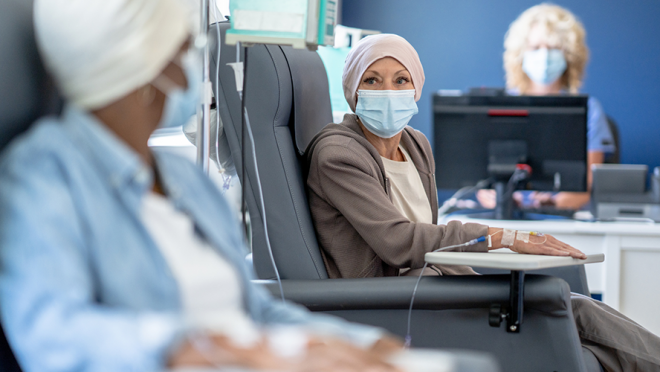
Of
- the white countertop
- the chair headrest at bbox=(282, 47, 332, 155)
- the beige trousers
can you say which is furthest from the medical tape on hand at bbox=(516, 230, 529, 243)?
the chair headrest at bbox=(282, 47, 332, 155)

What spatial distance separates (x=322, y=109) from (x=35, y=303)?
1.34 m

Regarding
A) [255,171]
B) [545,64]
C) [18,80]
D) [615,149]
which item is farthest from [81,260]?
[615,149]

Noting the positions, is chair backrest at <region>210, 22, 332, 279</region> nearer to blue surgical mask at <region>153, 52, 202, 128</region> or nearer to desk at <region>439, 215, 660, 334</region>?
blue surgical mask at <region>153, 52, 202, 128</region>

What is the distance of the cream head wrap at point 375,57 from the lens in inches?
68.7

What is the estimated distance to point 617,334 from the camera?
153cm

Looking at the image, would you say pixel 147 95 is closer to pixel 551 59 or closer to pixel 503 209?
pixel 503 209

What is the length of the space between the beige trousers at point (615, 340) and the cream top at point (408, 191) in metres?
0.47

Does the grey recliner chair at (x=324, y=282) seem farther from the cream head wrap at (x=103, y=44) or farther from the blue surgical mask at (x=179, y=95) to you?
the cream head wrap at (x=103, y=44)

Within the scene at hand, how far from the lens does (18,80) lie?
888mm

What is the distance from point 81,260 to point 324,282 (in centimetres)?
81

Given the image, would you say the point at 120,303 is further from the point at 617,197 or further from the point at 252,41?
the point at 617,197

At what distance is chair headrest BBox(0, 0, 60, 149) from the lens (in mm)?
872

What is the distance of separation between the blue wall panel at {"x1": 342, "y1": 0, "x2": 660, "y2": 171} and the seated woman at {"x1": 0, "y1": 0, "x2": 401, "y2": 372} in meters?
3.91

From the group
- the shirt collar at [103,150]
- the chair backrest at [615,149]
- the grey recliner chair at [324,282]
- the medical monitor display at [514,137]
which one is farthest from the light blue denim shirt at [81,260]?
the chair backrest at [615,149]
